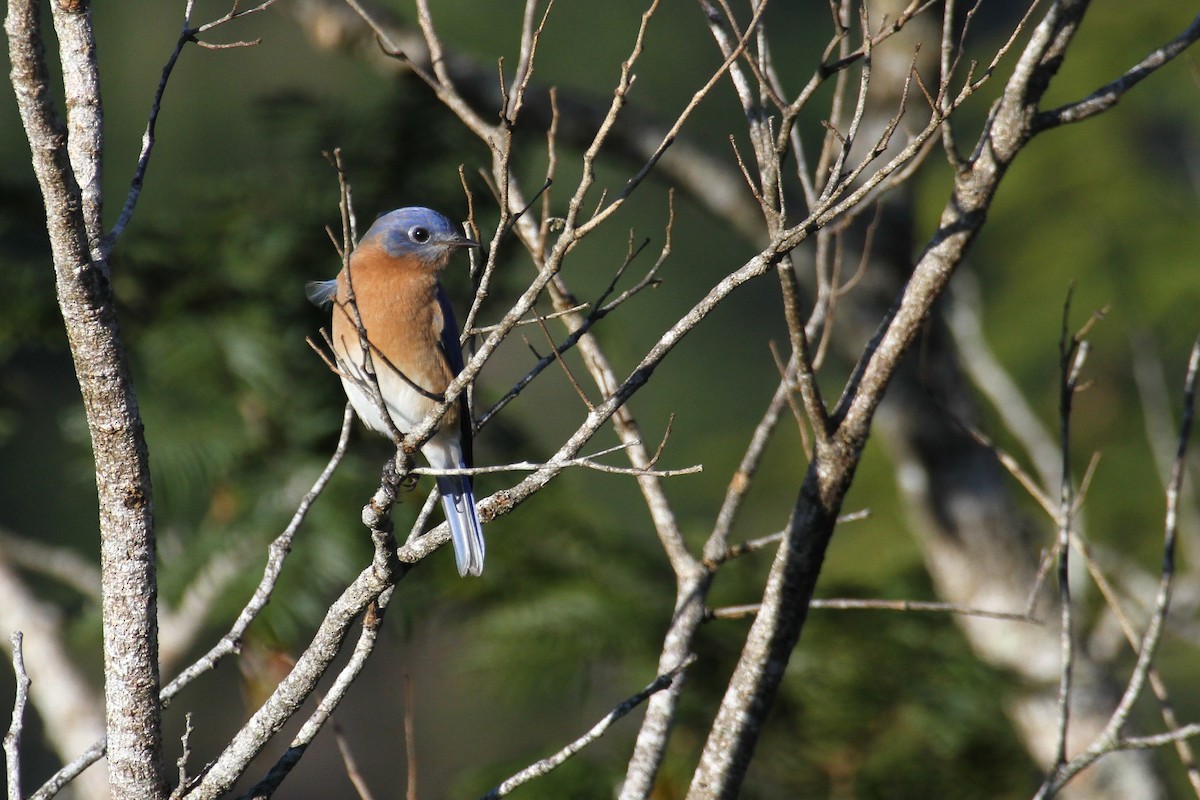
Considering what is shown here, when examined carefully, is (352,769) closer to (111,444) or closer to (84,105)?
(111,444)

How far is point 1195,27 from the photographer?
8.29 feet

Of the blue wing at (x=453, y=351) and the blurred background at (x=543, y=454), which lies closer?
the blue wing at (x=453, y=351)

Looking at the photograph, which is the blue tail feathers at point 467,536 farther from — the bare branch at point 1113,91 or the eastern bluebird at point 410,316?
the bare branch at point 1113,91

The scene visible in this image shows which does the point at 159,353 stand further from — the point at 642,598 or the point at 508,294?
the point at 642,598

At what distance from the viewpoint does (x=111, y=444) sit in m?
2.13

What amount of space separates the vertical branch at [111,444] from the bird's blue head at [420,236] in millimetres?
1639

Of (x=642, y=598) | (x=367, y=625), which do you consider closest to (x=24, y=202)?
(x=642, y=598)

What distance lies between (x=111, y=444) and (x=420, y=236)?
1.78 m

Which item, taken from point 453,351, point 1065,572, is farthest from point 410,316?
point 1065,572

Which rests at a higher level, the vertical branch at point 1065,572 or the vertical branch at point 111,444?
the vertical branch at point 1065,572

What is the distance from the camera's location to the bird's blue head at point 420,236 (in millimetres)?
3762

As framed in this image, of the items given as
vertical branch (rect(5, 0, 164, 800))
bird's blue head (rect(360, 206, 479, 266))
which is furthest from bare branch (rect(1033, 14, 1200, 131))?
vertical branch (rect(5, 0, 164, 800))

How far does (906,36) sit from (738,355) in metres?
15.3

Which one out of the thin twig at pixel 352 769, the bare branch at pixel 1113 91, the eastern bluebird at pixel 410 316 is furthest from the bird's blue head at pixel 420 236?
the bare branch at pixel 1113 91
